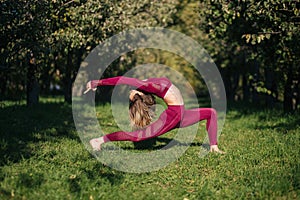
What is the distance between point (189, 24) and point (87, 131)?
22743mm

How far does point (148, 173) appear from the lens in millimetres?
7438

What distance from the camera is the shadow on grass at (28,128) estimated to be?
8.12 m

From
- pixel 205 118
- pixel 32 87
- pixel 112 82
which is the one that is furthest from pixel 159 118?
pixel 32 87

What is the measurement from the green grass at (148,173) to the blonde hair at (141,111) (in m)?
0.98

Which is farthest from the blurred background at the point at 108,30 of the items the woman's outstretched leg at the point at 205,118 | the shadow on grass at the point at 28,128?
the woman's outstretched leg at the point at 205,118

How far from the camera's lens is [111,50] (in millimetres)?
20578

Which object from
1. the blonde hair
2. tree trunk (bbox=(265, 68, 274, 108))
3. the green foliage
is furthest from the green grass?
tree trunk (bbox=(265, 68, 274, 108))

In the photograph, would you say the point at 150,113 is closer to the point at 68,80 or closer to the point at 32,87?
the point at 32,87

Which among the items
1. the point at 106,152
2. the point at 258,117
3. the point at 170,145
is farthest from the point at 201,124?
the point at 106,152

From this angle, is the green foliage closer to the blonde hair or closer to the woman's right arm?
the blonde hair

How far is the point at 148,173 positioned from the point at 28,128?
4.61 metres

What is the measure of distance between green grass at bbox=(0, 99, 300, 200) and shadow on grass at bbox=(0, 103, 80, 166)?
2 centimetres

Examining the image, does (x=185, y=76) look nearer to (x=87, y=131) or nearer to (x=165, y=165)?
(x=87, y=131)

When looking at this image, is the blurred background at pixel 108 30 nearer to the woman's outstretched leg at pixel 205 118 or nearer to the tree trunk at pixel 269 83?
the tree trunk at pixel 269 83
